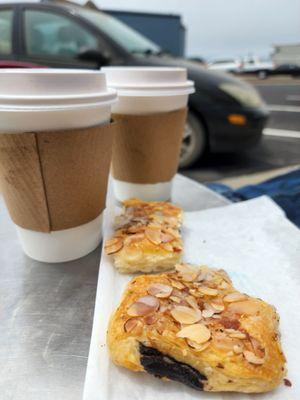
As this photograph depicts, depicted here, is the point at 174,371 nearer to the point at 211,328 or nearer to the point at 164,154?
the point at 211,328

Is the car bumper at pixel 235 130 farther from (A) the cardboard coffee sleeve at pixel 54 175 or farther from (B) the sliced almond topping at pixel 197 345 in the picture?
(B) the sliced almond topping at pixel 197 345

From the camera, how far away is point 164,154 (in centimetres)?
105

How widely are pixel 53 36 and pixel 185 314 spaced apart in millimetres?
3069

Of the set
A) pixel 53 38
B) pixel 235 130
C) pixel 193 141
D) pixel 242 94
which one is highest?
pixel 53 38

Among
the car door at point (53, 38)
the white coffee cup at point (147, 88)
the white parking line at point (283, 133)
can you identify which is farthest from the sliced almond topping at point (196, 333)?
the white parking line at point (283, 133)

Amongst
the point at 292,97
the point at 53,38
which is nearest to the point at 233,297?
the point at 53,38

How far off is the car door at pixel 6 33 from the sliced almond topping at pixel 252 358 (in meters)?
3.23

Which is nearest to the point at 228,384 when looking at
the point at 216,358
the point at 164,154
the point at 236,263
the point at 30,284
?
the point at 216,358

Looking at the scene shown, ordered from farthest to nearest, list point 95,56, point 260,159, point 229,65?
point 229,65 → point 260,159 → point 95,56

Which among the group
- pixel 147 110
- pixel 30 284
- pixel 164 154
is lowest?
pixel 30 284

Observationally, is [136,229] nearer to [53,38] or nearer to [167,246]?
[167,246]

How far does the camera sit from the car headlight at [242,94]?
10.8 ft

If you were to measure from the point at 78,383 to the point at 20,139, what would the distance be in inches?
16.9

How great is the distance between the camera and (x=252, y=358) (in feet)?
1.73
